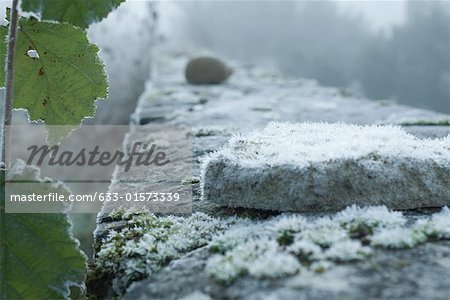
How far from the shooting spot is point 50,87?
74.2 inches

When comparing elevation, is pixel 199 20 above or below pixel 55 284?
above

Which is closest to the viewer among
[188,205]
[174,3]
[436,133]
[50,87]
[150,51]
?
[50,87]

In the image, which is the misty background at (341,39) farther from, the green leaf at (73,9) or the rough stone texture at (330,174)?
the green leaf at (73,9)

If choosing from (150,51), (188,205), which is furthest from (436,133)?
(150,51)

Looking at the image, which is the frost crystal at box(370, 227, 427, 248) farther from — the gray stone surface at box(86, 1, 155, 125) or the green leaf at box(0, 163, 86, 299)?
the gray stone surface at box(86, 1, 155, 125)

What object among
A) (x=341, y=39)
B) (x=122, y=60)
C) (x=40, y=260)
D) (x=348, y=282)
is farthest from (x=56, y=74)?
(x=341, y=39)

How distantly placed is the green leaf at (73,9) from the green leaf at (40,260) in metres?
0.41

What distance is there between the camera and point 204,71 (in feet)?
19.8

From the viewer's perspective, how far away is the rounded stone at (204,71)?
602 centimetres

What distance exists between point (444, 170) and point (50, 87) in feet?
4.36

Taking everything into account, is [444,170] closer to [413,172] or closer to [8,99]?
[413,172]

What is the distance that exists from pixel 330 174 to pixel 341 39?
36.7 feet

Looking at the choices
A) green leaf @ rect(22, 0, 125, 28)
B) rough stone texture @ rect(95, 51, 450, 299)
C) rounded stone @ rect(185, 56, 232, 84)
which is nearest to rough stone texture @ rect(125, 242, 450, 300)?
rough stone texture @ rect(95, 51, 450, 299)

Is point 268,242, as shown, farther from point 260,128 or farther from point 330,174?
point 260,128
